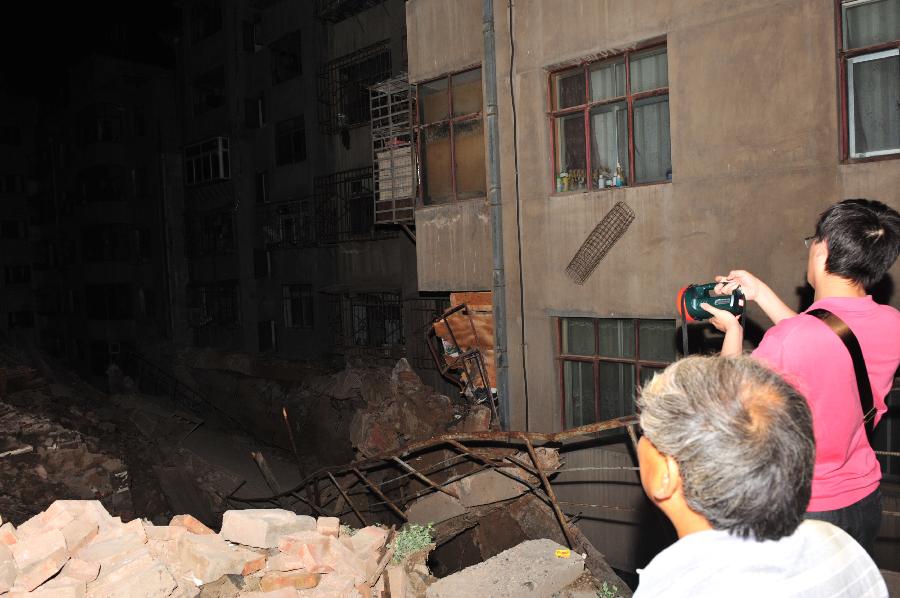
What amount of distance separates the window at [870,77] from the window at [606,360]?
313 cm

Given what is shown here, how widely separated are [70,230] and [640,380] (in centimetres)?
3458

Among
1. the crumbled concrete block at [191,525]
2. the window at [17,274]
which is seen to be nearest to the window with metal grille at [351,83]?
the crumbled concrete block at [191,525]

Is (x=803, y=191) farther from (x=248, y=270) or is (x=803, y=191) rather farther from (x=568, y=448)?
(x=248, y=270)

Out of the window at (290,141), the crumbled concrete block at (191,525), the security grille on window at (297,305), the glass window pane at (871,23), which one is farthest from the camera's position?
the security grille on window at (297,305)

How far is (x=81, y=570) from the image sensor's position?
4527 mm

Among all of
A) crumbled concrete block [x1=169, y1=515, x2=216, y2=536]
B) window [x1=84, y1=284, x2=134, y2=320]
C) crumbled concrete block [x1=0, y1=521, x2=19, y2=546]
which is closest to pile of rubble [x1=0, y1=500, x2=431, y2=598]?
crumbled concrete block [x1=0, y1=521, x2=19, y2=546]

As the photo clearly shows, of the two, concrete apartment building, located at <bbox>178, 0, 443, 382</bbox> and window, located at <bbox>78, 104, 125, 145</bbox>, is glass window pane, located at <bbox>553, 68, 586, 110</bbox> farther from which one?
window, located at <bbox>78, 104, 125, 145</bbox>

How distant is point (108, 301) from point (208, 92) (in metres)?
12.5

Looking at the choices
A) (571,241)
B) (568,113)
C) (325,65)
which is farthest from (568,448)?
(325,65)

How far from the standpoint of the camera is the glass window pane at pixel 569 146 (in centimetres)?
901

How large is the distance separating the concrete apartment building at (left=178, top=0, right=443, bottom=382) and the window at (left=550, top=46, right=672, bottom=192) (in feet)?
24.2

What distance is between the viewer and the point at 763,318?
734cm

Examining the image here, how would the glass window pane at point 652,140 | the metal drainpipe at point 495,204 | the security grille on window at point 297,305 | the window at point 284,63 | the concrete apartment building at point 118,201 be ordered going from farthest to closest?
the concrete apartment building at point 118,201
the window at point 284,63
the security grille on window at point 297,305
the metal drainpipe at point 495,204
the glass window pane at point 652,140

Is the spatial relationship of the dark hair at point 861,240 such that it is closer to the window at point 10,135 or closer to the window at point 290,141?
the window at point 290,141
